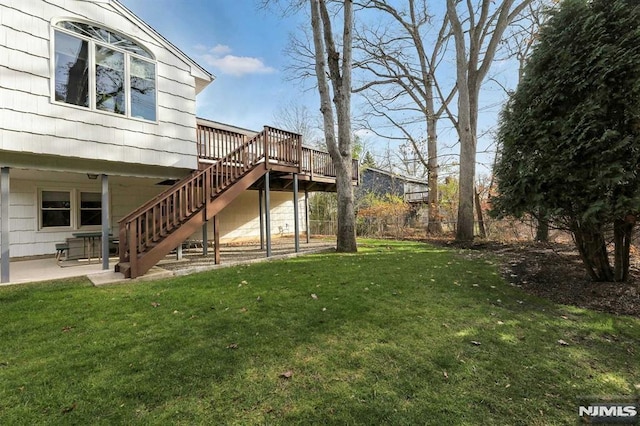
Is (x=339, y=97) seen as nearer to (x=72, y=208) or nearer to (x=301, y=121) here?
(x=72, y=208)

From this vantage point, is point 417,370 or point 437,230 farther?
point 437,230

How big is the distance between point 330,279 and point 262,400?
11.0 feet

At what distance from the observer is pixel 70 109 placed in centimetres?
586

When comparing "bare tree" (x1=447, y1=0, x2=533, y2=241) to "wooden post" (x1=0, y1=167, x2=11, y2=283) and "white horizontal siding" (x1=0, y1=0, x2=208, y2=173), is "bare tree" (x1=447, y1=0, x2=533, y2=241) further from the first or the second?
"wooden post" (x1=0, y1=167, x2=11, y2=283)

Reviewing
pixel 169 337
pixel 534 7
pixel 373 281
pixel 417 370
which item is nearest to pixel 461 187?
pixel 373 281

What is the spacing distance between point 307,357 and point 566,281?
4580mm

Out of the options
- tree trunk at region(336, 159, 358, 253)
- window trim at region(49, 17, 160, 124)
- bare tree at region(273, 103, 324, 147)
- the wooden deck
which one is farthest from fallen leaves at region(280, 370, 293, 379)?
bare tree at region(273, 103, 324, 147)

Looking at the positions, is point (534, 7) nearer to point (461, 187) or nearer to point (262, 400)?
point (461, 187)

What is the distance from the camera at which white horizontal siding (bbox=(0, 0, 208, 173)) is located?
17.3 ft

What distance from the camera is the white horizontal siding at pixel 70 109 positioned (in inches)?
207

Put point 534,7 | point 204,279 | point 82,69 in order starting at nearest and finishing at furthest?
point 204,279 < point 82,69 < point 534,7

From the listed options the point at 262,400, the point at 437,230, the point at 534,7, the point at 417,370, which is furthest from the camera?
the point at 437,230

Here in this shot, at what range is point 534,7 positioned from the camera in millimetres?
12484

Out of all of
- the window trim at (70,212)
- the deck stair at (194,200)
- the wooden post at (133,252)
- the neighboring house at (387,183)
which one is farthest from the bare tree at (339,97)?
the neighboring house at (387,183)
